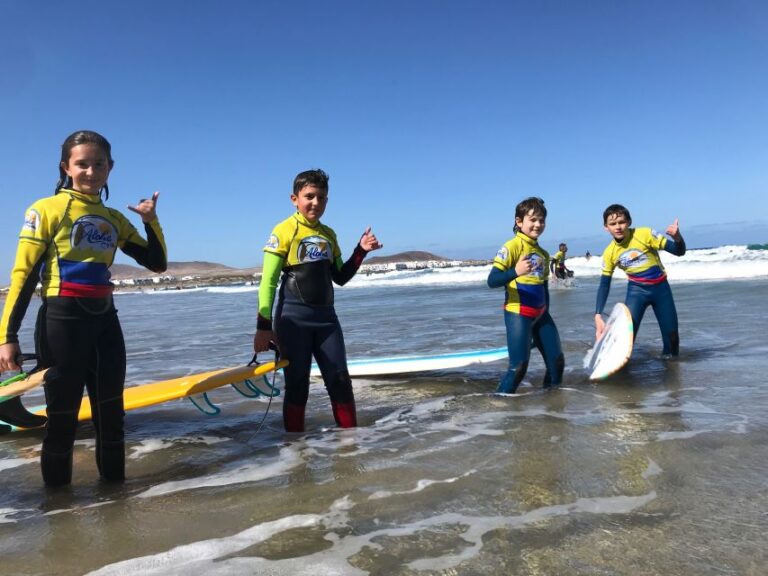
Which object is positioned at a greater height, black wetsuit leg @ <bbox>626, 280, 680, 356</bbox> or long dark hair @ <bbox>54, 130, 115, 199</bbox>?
long dark hair @ <bbox>54, 130, 115, 199</bbox>

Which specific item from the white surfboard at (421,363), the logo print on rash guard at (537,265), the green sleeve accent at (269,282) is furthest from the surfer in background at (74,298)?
the white surfboard at (421,363)

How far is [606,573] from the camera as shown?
1.93 meters

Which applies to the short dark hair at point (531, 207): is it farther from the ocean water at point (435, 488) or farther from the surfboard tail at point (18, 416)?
the surfboard tail at point (18, 416)

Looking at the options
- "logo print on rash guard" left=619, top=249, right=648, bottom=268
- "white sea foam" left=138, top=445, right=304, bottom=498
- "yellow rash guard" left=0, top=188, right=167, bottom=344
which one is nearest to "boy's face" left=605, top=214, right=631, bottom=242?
"logo print on rash guard" left=619, top=249, right=648, bottom=268

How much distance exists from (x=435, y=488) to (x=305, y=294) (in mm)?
1633

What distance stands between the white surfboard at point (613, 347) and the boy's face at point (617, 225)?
2.78 feet

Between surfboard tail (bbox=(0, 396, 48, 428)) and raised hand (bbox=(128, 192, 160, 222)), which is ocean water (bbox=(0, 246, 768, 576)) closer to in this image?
surfboard tail (bbox=(0, 396, 48, 428))

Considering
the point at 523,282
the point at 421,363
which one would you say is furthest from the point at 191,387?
the point at 421,363

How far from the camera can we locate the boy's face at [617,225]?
6.25 metres

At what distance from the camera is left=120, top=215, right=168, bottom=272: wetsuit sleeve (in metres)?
3.15

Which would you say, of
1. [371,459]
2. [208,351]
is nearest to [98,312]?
[371,459]

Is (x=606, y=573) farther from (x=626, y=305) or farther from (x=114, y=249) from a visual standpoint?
(x=626, y=305)

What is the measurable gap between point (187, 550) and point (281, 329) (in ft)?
5.79

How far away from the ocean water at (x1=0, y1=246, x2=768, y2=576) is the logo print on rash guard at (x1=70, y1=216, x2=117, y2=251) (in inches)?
53.7
